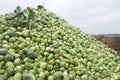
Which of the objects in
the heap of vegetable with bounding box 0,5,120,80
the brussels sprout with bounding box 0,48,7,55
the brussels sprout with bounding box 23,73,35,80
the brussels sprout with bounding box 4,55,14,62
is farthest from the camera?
the brussels sprout with bounding box 0,48,7,55

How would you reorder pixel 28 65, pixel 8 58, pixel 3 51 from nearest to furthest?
pixel 28 65 → pixel 8 58 → pixel 3 51

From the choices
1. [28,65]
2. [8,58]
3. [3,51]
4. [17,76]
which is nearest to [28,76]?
[17,76]

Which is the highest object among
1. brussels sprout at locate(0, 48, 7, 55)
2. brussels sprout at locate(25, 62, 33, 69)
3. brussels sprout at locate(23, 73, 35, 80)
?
brussels sprout at locate(0, 48, 7, 55)

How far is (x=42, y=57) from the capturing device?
3.46 meters

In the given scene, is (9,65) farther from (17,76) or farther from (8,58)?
(17,76)

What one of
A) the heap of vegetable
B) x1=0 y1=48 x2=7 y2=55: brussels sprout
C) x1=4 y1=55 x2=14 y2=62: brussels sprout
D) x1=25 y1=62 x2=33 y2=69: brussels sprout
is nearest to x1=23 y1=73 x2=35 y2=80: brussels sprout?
the heap of vegetable

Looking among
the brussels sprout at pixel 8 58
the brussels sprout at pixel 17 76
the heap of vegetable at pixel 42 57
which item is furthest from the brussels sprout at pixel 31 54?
the brussels sprout at pixel 17 76

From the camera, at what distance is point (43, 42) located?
152 inches

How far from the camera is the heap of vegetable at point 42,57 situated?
3111 millimetres

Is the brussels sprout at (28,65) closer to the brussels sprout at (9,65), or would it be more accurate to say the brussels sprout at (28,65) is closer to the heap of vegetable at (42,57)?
the heap of vegetable at (42,57)

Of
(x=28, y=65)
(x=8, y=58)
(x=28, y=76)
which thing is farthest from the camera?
(x=8, y=58)

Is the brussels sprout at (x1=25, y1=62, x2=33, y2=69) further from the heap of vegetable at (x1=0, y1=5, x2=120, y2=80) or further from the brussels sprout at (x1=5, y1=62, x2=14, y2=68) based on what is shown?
the brussels sprout at (x1=5, y1=62, x2=14, y2=68)

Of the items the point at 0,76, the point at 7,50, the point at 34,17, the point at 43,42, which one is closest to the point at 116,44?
the point at 34,17

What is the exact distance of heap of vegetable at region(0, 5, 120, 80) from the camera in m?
3.11
